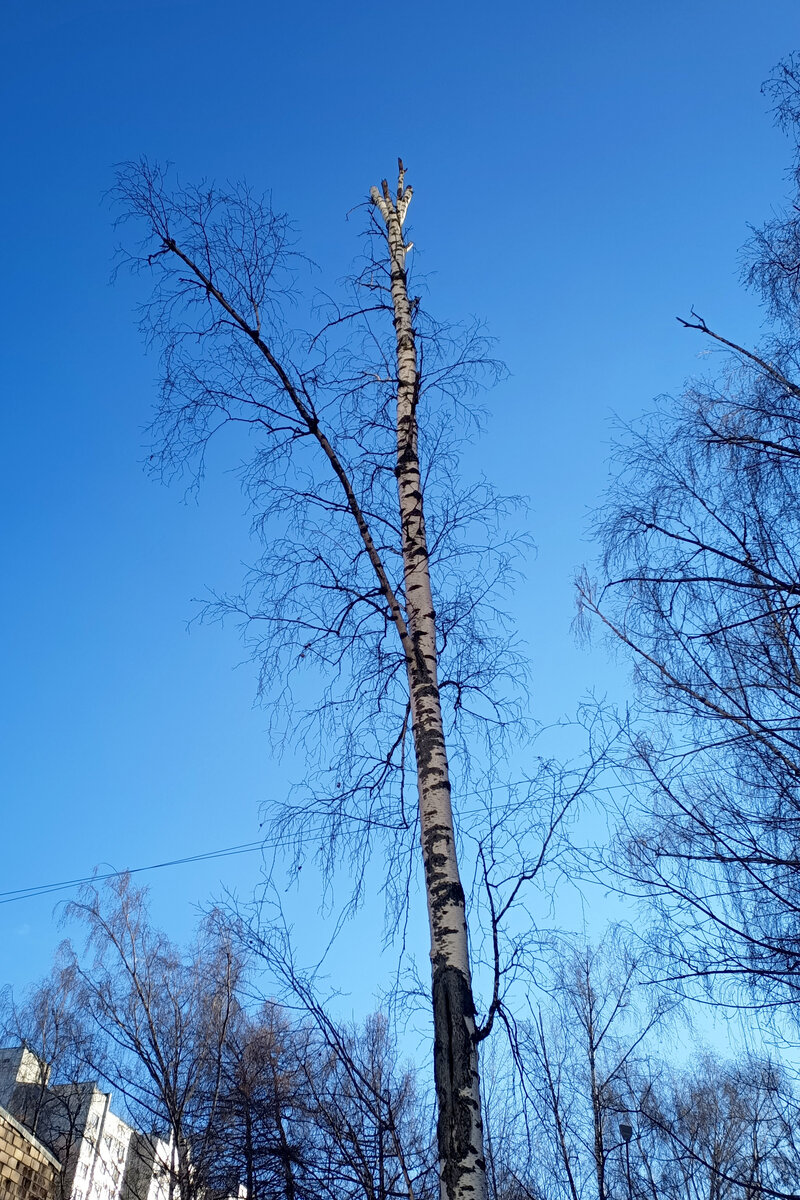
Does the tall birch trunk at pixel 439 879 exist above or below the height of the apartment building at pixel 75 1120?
below

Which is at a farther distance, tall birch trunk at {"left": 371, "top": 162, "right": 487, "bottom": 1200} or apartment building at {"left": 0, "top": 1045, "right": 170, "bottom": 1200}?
apartment building at {"left": 0, "top": 1045, "right": 170, "bottom": 1200}

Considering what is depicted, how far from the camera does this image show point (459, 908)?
4.16m

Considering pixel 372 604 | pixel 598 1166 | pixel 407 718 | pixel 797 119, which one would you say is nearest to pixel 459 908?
pixel 407 718

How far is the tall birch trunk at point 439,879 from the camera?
12.0ft

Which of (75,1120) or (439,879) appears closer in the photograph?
(439,879)

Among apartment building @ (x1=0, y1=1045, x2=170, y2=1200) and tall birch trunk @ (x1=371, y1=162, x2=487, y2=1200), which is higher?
apartment building @ (x1=0, y1=1045, x2=170, y2=1200)

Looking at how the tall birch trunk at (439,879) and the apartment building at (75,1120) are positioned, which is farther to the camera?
the apartment building at (75,1120)

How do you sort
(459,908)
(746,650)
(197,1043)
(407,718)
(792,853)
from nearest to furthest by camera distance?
(459,908), (792,853), (746,650), (407,718), (197,1043)

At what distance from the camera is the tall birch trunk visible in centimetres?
365

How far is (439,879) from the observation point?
13.9 feet

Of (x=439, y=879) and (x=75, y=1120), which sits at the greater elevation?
(x=75, y=1120)

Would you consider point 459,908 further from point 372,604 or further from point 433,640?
point 372,604

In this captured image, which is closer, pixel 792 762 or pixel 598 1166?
pixel 792 762

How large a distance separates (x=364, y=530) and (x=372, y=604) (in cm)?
45
